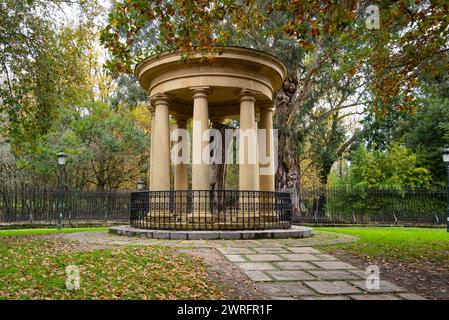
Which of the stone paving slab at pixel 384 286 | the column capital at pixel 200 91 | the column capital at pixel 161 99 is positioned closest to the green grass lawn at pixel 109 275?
the stone paving slab at pixel 384 286

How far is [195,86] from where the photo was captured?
11.7 metres

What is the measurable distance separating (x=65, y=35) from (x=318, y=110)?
2209 cm

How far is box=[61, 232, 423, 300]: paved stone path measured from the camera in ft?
15.5

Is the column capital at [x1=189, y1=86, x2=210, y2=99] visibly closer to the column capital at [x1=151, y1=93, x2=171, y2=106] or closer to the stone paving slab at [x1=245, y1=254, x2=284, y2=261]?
the column capital at [x1=151, y1=93, x2=171, y2=106]

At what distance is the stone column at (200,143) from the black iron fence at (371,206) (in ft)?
36.8

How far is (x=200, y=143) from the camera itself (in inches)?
450

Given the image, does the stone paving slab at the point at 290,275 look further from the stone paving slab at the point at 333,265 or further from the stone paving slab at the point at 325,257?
the stone paving slab at the point at 325,257

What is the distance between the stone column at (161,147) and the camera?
12.3 m

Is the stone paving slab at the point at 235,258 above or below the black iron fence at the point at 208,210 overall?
below

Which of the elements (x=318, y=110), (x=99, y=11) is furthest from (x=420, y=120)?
(x=99, y=11)

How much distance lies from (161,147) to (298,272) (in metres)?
7.49

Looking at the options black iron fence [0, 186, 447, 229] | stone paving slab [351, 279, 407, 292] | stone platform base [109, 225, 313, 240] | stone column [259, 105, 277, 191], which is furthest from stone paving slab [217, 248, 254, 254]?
black iron fence [0, 186, 447, 229]

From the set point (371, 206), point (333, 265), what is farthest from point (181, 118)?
point (371, 206)
